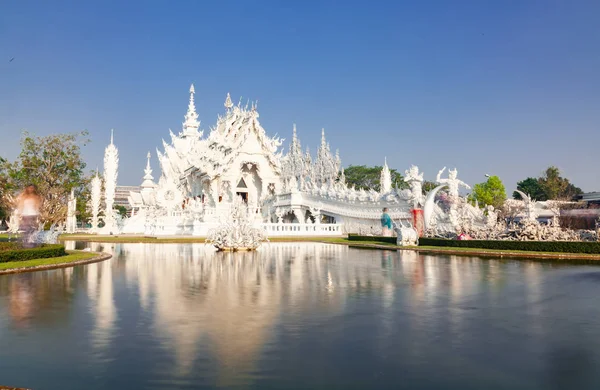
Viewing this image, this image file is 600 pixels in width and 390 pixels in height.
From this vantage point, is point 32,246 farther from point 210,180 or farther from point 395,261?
point 210,180

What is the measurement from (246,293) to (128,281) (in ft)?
13.3

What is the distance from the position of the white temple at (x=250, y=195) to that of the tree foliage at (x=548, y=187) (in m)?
39.4

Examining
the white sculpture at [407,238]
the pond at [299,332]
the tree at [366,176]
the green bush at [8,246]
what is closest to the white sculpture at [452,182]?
the white sculpture at [407,238]

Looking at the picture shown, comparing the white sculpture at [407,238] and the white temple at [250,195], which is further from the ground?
the white temple at [250,195]

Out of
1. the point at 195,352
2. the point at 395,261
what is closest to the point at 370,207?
the point at 395,261

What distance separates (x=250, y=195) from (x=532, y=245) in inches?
1298

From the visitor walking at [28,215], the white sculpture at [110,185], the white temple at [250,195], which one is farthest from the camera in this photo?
the white sculpture at [110,185]

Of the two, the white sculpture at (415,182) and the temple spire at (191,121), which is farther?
the temple spire at (191,121)

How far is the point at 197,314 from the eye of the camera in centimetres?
862

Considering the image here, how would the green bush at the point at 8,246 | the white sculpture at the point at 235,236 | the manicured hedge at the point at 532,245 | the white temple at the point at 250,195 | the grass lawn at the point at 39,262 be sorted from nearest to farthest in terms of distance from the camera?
the grass lawn at the point at 39,262 < the green bush at the point at 8,246 < the manicured hedge at the point at 532,245 < the white sculpture at the point at 235,236 < the white temple at the point at 250,195

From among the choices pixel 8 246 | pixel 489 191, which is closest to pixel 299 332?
pixel 8 246

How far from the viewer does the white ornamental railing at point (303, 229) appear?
4088 centimetres

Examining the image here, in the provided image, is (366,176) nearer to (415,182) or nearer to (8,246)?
(415,182)

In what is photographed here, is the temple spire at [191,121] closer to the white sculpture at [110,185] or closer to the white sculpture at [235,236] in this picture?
the white sculpture at [110,185]
